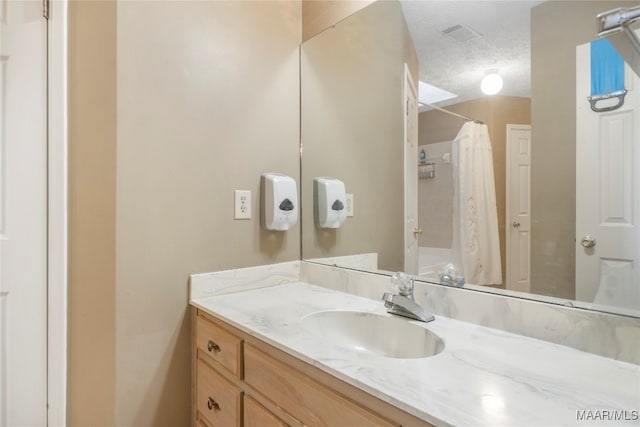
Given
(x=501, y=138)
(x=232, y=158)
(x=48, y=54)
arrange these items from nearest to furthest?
(x=501, y=138) < (x=48, y=54) < (x=232, y=158)

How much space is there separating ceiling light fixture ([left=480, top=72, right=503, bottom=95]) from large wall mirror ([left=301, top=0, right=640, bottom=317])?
0.05ft

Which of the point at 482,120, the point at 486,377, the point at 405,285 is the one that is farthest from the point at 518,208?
the point at 486,377

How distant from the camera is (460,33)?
3.55ft

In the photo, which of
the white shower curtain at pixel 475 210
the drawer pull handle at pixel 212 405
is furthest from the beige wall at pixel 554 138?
the drawer pull handle at pixel 212 405

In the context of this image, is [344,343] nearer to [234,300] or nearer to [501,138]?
[234,300]

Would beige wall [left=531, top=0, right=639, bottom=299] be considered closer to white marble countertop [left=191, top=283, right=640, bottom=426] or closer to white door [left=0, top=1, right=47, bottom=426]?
white marble countertop [left=191, top=283, right=640, bottom=426]

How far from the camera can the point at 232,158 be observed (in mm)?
1358

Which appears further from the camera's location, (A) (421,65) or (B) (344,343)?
(A) (421,65)

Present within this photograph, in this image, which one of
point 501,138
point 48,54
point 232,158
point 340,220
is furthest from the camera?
point 340,220

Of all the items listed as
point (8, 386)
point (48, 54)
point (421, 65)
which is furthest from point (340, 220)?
point (8, 386)

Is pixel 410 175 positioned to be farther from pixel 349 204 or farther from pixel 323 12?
pixel 323 12

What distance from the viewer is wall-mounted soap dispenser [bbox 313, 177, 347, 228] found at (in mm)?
1537

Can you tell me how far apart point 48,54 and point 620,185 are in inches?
70.4
